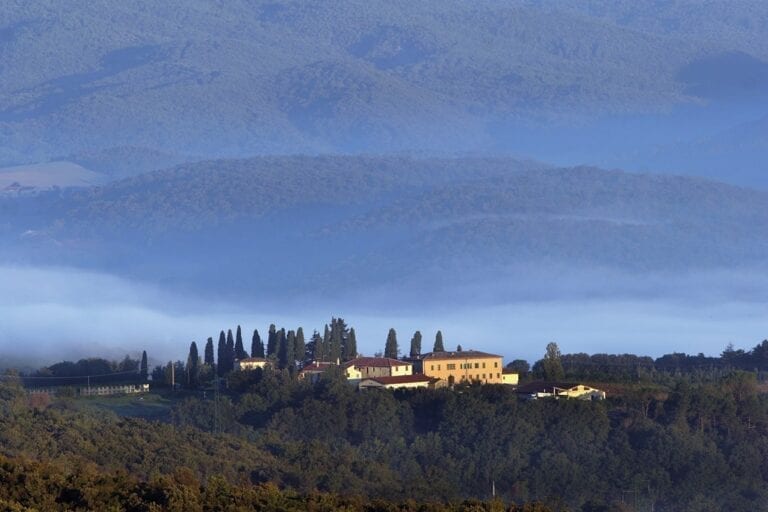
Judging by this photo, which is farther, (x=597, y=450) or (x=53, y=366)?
(x=53, y=366)

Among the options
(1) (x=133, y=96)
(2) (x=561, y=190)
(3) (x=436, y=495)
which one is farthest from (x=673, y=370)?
(1) (x=133, y=96)

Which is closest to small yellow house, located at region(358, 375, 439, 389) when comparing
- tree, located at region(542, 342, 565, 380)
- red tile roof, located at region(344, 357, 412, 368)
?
red tile roof, located at region(344, 357, 412, 368)

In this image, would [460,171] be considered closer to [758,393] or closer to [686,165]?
[686,165]

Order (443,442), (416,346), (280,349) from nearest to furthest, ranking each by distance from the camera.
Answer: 1. (443,442)
2. (280,349)
3. (416,346)

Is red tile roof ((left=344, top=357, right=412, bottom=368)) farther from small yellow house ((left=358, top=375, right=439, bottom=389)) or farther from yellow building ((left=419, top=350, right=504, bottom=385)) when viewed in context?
small yellow house ((left=358, top=375, right=439, bottom=389))

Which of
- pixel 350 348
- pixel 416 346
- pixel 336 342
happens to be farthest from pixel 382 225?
pixel 336 342

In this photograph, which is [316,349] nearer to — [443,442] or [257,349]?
[257,349]

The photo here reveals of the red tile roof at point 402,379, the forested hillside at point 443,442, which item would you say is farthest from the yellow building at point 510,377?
the forested hillside at point 443,442
